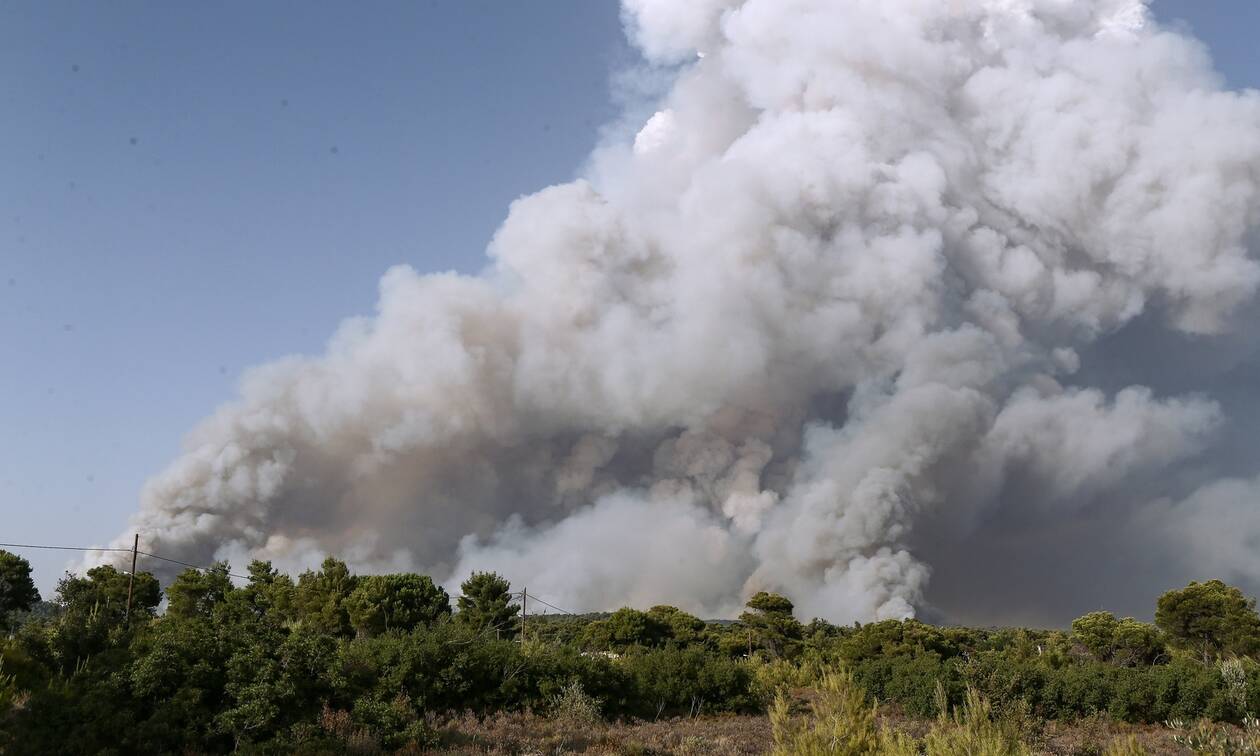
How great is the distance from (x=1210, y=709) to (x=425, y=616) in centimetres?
5013

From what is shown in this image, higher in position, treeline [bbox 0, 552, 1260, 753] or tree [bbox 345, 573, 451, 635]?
tree [bbox 345, 573, 451, 635]

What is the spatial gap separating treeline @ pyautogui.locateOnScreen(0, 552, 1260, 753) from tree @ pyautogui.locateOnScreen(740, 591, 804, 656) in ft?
3.73

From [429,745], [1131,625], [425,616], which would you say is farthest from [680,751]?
[1131,625]

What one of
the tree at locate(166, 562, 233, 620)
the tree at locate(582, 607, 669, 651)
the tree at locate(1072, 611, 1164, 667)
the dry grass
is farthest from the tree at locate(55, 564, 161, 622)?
the tree at locate(1072, 611, 1164, 667)

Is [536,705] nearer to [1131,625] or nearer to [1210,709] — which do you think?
[1210,709]

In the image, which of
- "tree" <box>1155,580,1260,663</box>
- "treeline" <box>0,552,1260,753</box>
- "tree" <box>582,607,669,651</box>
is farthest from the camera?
"tree" <box>582,607,669,651</box>

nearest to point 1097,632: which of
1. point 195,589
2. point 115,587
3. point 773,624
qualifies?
→ point 773,624

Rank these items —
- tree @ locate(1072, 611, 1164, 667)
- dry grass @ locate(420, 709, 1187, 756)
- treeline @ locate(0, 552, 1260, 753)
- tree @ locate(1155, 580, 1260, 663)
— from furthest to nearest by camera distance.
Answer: tree @ locate(1072, 611, 1164, 667)
tree @ locate(1155, 580, 1260, 663)
dry grass @ locate(420, 709, 1187, 756)
treeline @ locate(0, 552, 1260, 753)

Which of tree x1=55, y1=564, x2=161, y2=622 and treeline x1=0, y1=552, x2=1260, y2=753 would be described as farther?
tree x1=55, y1=564, x2=161, y2=622

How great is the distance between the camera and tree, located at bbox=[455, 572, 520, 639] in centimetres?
6731

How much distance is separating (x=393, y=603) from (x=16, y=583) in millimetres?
40589

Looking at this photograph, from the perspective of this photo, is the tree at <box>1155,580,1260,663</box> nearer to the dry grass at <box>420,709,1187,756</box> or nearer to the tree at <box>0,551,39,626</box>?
the dry grass at <box>420,709,1187,756</box>

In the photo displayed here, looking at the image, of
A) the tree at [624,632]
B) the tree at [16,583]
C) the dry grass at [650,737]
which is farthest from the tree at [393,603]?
the dry grass at [650,737]

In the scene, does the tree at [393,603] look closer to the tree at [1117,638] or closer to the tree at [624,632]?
the tree at [624,632]
